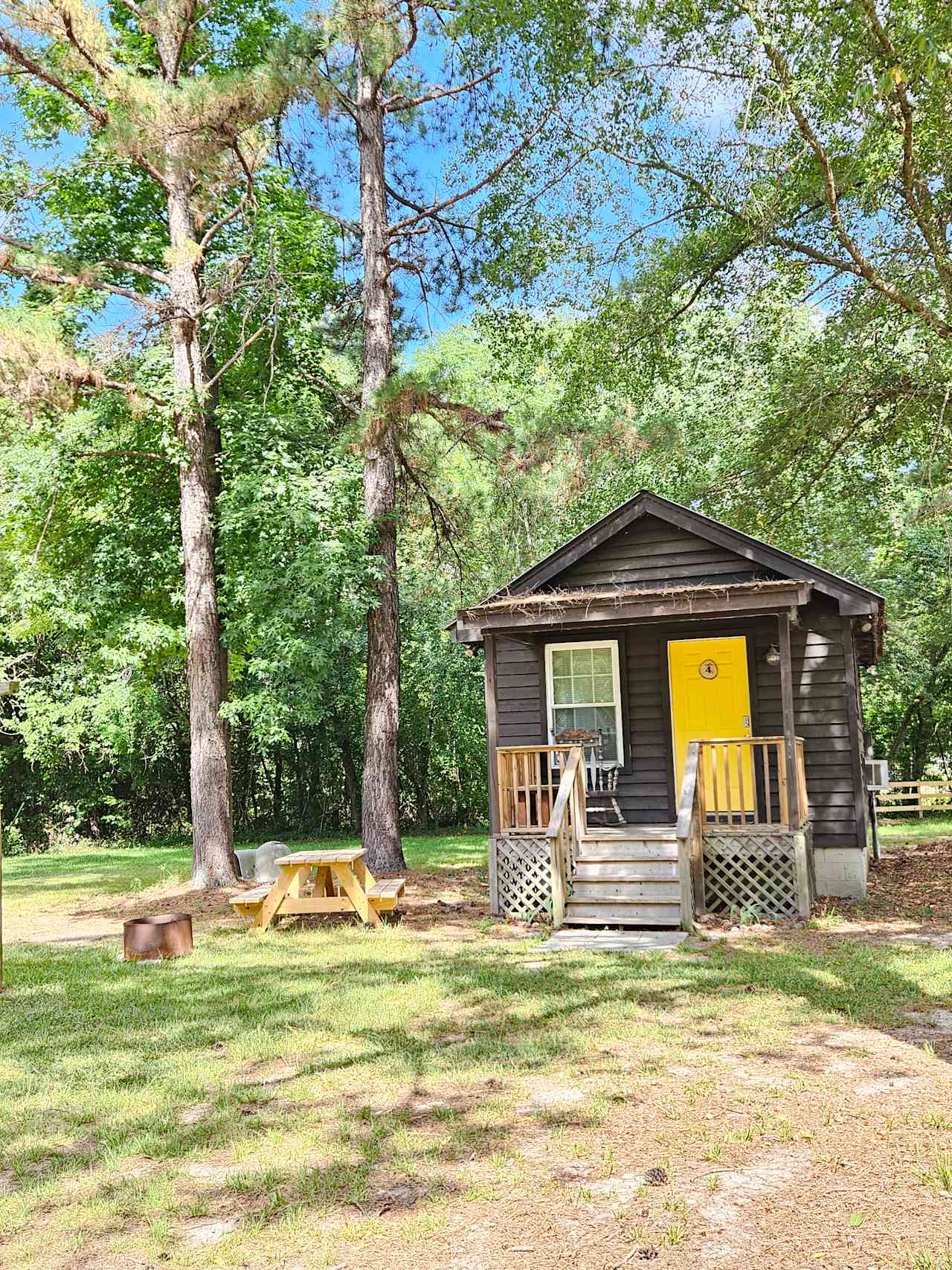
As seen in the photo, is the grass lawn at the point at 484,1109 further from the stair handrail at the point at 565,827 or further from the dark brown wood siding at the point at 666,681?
the dark brown wood siding at the point at 666,681

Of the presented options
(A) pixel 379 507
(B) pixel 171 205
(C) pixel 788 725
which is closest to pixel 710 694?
(C) pixel 788 725

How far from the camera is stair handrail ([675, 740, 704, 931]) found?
28.3 ft

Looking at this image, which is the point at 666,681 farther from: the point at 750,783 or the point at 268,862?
the point at 268,862

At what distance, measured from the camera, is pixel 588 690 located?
37.9 ft

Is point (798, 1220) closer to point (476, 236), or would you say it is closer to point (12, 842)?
point (476, 236)

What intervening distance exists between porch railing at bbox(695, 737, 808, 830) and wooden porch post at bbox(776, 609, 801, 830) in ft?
0.05

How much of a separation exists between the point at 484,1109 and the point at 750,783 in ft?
22.9

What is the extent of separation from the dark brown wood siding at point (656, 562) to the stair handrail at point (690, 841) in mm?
2215

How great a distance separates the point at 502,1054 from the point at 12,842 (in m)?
20.7

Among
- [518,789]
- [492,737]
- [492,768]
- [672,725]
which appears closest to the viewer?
[492,768]

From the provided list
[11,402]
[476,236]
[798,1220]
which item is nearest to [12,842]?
[11,402]

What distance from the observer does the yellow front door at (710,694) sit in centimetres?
1093

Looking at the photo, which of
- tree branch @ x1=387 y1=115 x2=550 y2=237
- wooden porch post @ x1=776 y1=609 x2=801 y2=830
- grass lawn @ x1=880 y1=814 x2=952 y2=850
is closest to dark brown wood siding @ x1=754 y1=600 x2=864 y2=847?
wooden porch post @ x1=776 y1=609 x2=801 y2=830

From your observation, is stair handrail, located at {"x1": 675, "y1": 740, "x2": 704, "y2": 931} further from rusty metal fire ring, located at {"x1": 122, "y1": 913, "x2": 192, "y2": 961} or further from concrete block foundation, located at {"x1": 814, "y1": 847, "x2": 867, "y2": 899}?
rusty metal fire ring, located at {"x1": 122, "y1": 913, "x2": 192, "y2": 961}
